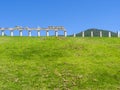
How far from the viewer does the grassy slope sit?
4778 cm

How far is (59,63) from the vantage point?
58.4 m

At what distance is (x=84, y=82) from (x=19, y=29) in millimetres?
50136

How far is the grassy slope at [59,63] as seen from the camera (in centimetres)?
4778

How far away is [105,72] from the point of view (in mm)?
53219

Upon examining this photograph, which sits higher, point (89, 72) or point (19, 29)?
point (19, 29)

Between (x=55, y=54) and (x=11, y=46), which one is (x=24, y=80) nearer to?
(x=55, y=54)

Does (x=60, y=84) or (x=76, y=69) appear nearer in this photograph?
(x=60, y=84)

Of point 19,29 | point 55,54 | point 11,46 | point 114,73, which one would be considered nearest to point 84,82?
point 114,73

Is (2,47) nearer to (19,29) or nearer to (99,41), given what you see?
(99,41)

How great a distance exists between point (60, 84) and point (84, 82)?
8.89 feet

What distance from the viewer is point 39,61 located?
2351 inches

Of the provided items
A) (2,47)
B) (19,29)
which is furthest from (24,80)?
(19,29)

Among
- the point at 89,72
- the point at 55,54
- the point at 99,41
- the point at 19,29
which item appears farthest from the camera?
the point at 19,29

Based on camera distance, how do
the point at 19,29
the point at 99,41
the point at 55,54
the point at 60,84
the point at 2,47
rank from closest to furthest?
the point at 60,84
the point at 55,54
the point at 2,47
the point at 99,41
the point at 19,29
